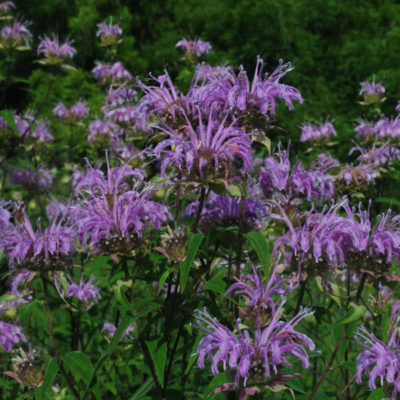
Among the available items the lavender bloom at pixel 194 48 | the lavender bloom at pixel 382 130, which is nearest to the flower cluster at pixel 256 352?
the lavender bloom at pixel 382 130

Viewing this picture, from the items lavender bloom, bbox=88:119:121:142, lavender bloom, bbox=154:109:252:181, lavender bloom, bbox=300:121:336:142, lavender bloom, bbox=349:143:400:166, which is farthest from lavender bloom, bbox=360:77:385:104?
lavender bloom, bbox=154:109:252:181

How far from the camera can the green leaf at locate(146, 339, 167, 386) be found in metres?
1.66

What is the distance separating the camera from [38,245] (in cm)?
184

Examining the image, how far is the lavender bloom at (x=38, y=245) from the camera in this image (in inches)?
72.2

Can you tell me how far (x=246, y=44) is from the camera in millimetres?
9539

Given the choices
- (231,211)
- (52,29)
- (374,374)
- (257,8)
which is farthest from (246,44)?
(374,374)

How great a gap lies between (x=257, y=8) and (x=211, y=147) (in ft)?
28.6

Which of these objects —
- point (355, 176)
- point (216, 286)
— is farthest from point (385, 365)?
point (355, 176)

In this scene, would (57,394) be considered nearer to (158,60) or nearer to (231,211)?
(231,211)

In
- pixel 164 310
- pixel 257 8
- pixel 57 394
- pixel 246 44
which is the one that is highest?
pixel 257 8

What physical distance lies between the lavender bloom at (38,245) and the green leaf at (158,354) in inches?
18.7

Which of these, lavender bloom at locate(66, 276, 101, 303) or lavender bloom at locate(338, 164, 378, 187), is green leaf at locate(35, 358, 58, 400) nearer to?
lavender bloom at locate(66, 276, 101, 303)

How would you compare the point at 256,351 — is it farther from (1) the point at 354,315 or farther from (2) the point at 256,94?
(2) the point at 256,94

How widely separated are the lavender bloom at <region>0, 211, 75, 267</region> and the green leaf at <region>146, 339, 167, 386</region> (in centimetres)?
48
